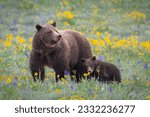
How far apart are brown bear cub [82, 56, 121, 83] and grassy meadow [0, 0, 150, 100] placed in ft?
0.89

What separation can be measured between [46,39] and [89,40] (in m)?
5.83

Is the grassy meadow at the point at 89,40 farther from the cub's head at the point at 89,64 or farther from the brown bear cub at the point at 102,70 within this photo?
the cub's head at the point at 89,64

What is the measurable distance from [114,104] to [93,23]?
12.6 m

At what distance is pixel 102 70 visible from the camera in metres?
9.91

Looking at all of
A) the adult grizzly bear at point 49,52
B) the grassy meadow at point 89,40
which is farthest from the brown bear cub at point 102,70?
the adult grizzly bear at point 49,52

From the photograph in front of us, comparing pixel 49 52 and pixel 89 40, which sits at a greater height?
pixel 49 52

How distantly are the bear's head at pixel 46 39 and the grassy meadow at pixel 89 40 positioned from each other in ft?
2.12

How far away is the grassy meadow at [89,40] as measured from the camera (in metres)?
7.95

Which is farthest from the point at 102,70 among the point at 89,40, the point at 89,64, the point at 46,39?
the point at 89,40

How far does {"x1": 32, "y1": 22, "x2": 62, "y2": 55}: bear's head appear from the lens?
8.64 meters

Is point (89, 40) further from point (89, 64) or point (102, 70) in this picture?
point (89, 64)

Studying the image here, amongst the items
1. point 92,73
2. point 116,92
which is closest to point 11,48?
point 92,73

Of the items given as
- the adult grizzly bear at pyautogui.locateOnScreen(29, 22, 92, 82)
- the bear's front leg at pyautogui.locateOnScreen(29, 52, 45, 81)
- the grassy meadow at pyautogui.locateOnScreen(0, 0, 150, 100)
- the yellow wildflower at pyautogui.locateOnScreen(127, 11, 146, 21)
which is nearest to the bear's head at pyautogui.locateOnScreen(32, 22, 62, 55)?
the adult grizzly bear at pyautogui.locateOnScreen(29, 22, 92, 82)

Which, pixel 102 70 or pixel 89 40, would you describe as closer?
pixel 102 70
